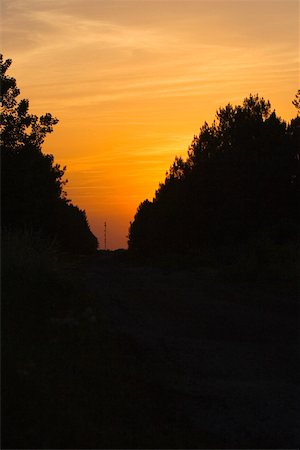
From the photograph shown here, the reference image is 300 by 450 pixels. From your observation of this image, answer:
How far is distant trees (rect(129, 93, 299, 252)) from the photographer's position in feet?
160

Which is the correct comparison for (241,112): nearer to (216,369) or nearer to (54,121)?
(54,121)

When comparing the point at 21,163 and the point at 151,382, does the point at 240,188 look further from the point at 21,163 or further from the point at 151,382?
the point at 151,382

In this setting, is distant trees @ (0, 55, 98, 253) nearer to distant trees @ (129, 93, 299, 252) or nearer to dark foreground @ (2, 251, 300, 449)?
distant trees @ (129, 93, 299, 252)

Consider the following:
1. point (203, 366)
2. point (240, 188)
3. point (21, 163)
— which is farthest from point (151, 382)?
point (240, 188)

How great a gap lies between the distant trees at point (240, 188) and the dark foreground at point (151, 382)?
27515 millimetres

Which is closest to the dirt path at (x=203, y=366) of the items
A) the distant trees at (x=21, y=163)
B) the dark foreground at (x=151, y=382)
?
the dark foreground at (x=151, y=382)

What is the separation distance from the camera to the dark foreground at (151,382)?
7.23 m

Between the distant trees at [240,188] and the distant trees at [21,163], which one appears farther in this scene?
the distant trees at [240,188]

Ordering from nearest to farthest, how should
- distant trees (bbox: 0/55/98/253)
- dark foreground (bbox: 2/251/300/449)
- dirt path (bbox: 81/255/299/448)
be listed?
dark foreground (bbox: 2/251/300/449) < dirt path (bbox: 81/255/299/448) < distant trees (bbox: 0/55/98/253)

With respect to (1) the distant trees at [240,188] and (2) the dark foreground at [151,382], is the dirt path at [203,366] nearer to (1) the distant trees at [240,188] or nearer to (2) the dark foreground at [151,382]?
(2) the dark foreground at [151,382]

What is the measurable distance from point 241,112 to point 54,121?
76.7ft

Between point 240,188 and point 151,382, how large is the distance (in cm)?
4052

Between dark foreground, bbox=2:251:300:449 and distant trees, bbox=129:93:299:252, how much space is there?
90.3ft

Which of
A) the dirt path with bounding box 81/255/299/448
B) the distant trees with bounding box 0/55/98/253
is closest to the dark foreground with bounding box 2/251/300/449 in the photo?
the dirt path with bounding box 81/255/299/448
